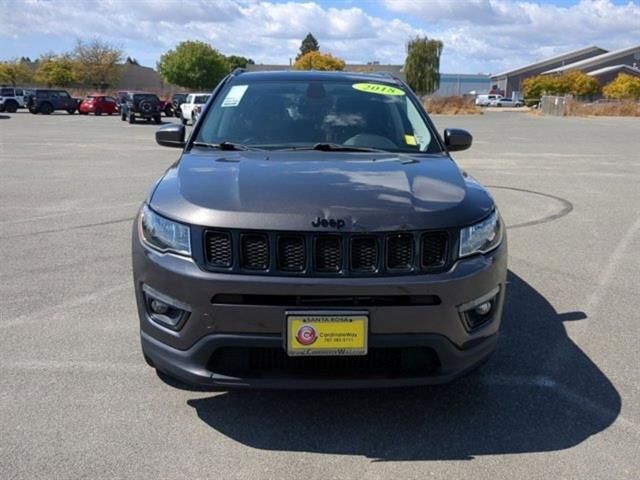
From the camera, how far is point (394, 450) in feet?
10.1

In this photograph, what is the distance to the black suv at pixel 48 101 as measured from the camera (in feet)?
144

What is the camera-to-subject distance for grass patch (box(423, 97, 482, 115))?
57.0m

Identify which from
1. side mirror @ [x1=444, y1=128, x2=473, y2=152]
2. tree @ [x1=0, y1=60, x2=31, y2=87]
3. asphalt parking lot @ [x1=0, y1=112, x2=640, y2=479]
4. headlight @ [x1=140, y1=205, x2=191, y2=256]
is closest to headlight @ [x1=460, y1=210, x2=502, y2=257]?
asphalt parking lot @ [x1=0, y1=112, x2=640, y2=479]

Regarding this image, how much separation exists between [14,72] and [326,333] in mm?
80621

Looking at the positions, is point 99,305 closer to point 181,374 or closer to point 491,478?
point 181,374

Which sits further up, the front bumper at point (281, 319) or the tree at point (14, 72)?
the tree at point (14, 72)

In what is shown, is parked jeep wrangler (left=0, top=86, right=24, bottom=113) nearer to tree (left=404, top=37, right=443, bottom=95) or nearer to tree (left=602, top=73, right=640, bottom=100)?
tree (left=404, top=37, right=443, bottom=95)

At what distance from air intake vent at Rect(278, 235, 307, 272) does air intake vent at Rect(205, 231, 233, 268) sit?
0.76 feet

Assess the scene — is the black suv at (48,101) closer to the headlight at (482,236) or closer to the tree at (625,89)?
the headlight at (482,236)

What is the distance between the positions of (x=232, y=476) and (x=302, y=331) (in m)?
0.71

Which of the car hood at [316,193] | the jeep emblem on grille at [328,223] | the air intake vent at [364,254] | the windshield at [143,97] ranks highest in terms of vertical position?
the car hood at [316,193]

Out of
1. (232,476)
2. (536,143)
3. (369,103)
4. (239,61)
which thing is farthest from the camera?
(239,61)

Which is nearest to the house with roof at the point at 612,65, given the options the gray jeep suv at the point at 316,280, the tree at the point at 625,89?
the tree at the point at 625,89

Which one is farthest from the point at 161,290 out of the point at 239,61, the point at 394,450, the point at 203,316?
the point at 239,61
